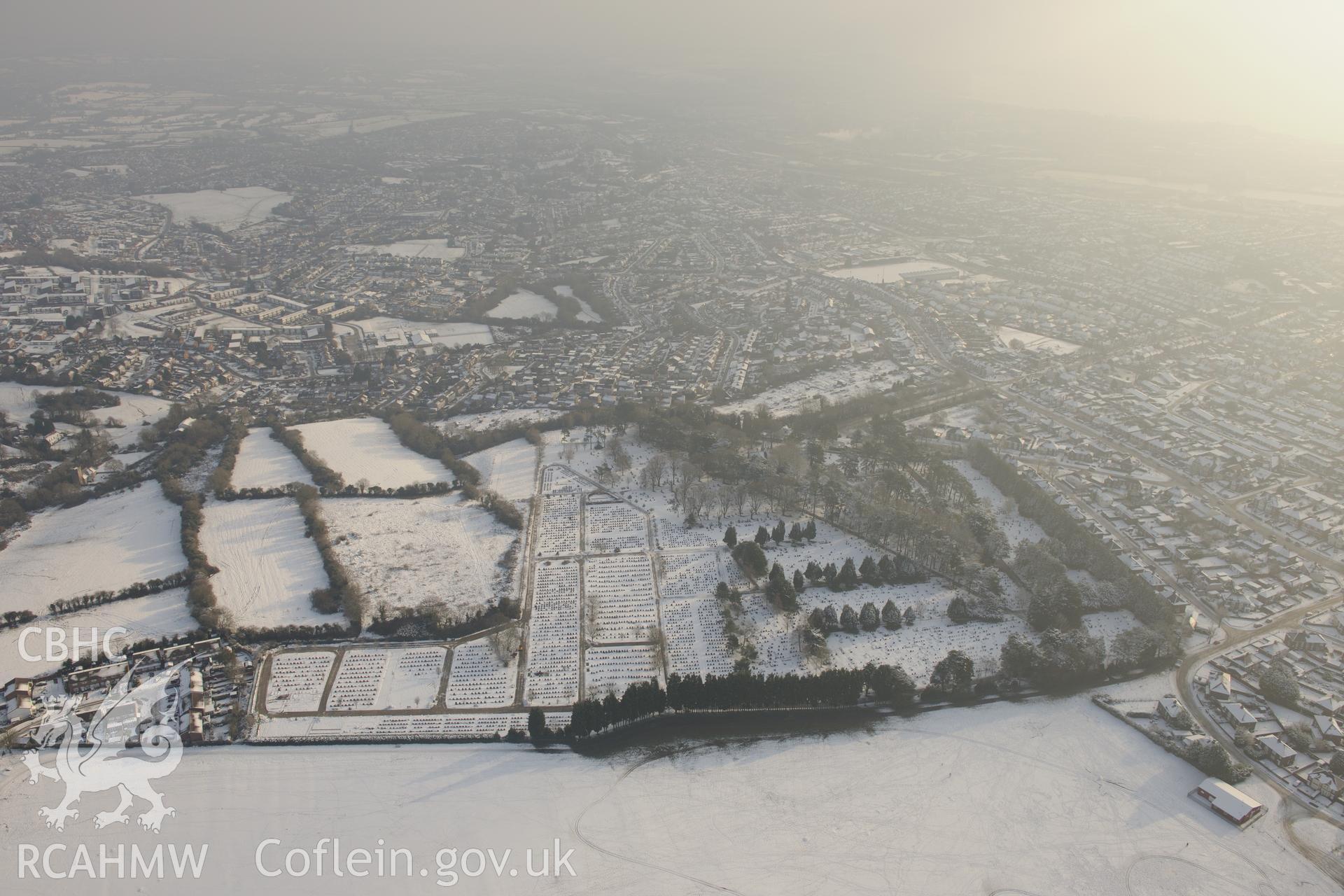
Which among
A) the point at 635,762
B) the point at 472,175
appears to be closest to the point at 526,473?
the point at 635,762

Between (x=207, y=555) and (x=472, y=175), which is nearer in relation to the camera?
(x=207, y=555)

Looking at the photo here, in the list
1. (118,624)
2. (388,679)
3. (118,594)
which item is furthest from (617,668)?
(118,594)

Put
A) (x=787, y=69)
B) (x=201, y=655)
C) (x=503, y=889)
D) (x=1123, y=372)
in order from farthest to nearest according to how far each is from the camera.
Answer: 1. (x=787, y=69)
2. (x=1123, y=372)
3. (x=201, y=655)
4. (x=503, y=889)

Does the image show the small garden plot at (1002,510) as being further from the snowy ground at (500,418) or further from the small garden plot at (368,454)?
the small garden plot at (368,454)

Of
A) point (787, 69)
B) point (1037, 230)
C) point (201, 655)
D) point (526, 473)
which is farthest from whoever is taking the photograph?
point (787, 69)

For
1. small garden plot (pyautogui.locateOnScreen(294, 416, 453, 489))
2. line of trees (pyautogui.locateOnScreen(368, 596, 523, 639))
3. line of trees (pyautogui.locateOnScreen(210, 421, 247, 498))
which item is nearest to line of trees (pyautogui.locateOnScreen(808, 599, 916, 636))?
line of trees (pyautogui.locateOnScreen(368, 596, 523, 639))

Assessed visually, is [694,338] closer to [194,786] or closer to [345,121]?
[194,786]

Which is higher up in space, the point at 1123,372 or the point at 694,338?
the point at 1123,372
